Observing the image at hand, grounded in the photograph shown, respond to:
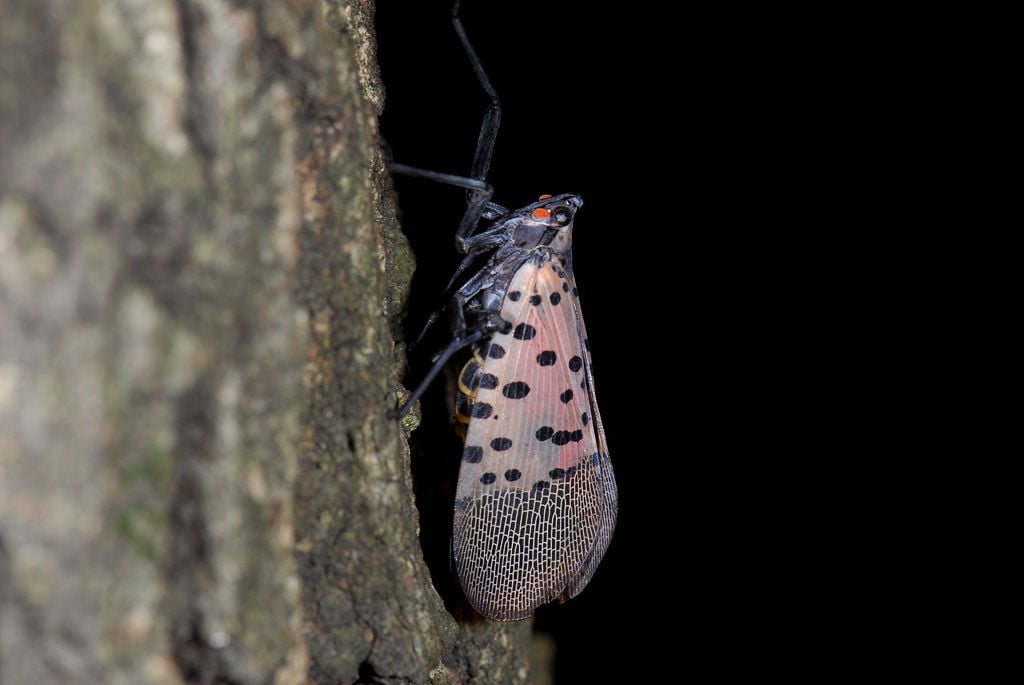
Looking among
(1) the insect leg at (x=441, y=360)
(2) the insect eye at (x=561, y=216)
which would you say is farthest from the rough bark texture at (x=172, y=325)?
(2) the insect eye at (x=561, y=216)

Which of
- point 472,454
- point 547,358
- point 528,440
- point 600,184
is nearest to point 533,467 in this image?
point 528,440

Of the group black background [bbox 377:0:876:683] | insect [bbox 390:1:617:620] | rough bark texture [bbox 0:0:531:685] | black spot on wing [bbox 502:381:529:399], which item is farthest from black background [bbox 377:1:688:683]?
rough bark texture [bbox 0:0:531:685]

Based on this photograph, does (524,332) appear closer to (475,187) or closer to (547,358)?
(547,358)

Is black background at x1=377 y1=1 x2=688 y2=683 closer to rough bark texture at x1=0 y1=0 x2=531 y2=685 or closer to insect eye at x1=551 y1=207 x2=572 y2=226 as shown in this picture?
insect eye at x1=551 y1=207 x2=572 y2=226

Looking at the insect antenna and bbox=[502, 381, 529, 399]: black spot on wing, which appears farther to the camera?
the insect antenna

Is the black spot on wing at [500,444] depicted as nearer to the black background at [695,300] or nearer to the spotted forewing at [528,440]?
the spotted forewing at [528,440]

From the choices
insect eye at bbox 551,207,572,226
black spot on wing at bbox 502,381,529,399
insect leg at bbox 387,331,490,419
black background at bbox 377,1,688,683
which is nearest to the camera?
insect leg at bbox 387,331,490,419
